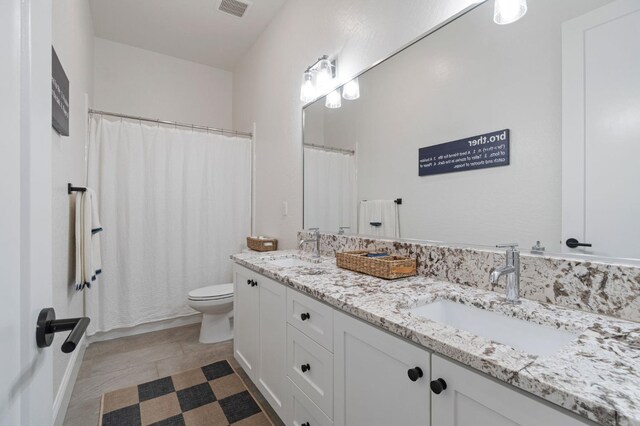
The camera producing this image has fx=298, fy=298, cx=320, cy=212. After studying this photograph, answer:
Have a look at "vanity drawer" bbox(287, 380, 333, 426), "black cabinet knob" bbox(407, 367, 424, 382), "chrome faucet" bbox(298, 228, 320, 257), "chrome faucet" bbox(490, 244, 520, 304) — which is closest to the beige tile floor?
"vanity drawer" bbox(287, 380, 333, 426)

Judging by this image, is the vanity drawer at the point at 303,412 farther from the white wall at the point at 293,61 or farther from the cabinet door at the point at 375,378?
the white wall at the point at 293,61

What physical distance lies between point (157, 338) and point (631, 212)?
308 centimetres

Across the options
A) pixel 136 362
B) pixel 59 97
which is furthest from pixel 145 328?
pixel 59 97

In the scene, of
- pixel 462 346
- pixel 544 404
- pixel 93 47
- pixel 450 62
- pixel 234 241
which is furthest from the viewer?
pixel 234 241

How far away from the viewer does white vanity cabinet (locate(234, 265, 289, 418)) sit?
1.43m

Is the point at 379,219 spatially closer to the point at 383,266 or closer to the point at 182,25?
the point at 383,266

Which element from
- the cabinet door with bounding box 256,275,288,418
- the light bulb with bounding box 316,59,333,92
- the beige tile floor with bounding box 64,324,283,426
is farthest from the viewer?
the light bulb with bounding box 316,59,333,92

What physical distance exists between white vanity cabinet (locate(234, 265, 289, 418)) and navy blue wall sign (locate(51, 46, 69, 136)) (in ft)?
3.88

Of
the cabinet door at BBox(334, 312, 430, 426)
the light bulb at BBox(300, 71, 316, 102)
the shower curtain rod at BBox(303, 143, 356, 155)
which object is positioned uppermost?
the light bulb at BBox(300, 71, 316, 102)

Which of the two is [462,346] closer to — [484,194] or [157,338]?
[484,194]

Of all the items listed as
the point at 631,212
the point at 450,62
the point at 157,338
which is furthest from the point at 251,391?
the point at 450,62

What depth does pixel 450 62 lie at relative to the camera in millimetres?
1297

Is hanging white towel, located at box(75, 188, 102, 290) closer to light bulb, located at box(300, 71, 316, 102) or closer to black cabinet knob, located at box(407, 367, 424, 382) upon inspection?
light bulb, located at box(300, 71, 316, 102)

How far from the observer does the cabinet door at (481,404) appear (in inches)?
21.4
